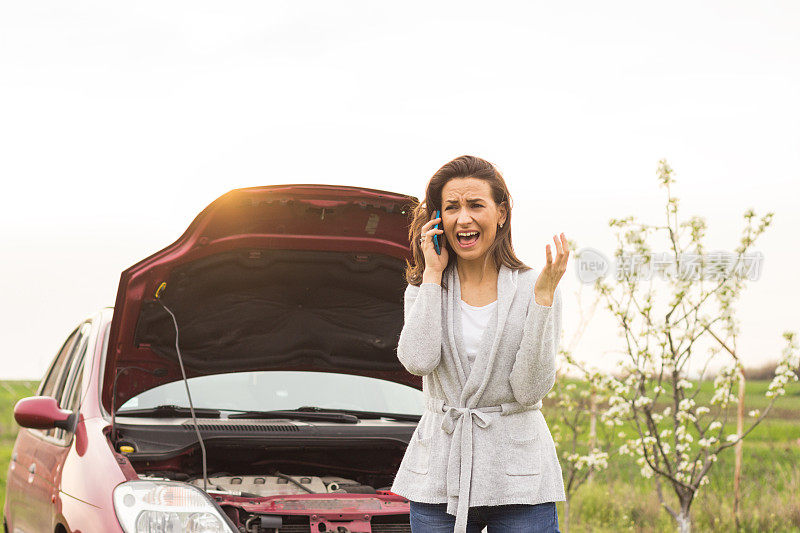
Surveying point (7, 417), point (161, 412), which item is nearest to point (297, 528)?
point (161, 412)

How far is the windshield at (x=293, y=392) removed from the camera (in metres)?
4.45

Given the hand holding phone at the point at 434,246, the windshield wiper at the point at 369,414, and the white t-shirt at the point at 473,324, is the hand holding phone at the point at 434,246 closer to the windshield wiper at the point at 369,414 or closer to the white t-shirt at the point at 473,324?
the white t-shirt at the point at 473,324

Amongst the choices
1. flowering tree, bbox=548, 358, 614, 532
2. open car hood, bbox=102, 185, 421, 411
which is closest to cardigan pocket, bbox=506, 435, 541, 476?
open car hood, bbox=102, 185, 421, 411

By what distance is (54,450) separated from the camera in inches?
170

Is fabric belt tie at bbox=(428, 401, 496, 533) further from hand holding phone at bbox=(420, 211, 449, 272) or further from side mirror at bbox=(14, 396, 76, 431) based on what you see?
side mirror at bbox=(14, 396, 76, 431)

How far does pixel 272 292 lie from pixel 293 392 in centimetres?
64

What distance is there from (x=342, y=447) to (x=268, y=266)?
3.05 ft

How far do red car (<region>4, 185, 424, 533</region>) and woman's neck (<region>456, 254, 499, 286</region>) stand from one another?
1062 mm

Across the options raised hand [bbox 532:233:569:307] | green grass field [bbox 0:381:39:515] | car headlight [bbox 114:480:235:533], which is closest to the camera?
raised hand [bbox 532:233:569:307]

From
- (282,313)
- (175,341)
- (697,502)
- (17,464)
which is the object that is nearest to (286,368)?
(282,313)

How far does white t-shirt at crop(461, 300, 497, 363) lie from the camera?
8.45 ft

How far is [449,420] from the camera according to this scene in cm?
253

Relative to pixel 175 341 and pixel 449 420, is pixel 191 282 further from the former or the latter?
pixel 449 420

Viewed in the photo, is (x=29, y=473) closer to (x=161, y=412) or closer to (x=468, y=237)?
(x=161, y=412)
